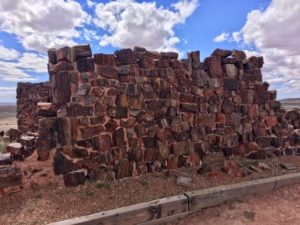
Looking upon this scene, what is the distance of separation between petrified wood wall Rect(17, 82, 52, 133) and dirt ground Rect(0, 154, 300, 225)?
619 cm

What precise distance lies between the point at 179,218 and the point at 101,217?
1.21 metres

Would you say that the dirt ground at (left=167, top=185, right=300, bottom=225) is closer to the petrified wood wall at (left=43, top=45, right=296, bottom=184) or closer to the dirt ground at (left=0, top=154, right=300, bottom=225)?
the dirt ground at (left=0, top=154, right=300, bottom=225)

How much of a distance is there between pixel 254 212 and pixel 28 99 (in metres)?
9.51

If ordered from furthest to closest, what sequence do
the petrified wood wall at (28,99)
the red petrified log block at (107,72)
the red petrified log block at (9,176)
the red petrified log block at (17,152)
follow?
the petrified wood wall at (28,99) < the red petrified log block at (17,152) < the red petrified log block at (107,72) < the red petrified log block at (9,176)

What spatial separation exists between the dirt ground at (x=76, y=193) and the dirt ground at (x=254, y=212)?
21 cm

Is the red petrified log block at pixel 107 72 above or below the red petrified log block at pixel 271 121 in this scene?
above

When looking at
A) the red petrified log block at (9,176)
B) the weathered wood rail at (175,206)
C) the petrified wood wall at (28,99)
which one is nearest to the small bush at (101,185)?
the weathered wood rail at (175,206)

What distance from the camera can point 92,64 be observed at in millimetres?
4613

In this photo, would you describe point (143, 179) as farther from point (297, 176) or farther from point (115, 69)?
point (297, 176)

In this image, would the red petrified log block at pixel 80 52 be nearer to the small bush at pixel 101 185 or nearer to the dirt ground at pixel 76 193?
the dirt ground at pixel 76 193

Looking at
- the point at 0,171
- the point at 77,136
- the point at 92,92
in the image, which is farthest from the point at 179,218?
the point at 0,171

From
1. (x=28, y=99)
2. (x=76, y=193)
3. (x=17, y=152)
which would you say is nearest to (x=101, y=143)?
(x=76, y=193)

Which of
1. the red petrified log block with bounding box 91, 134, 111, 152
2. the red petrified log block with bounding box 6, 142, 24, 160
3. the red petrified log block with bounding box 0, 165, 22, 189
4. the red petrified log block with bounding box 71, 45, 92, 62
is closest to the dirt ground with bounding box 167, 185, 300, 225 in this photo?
the red petrified log block with bounding box 91, 134, 111, 152

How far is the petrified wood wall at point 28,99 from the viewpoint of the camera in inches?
405
